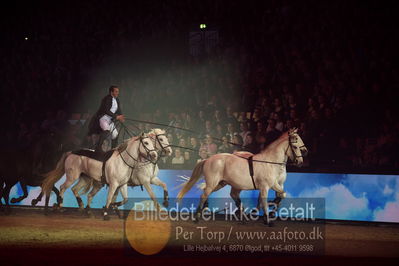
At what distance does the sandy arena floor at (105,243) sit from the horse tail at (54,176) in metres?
0.78

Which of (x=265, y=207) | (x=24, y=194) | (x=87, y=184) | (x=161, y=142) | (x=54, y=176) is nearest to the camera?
(x=265, y=207)

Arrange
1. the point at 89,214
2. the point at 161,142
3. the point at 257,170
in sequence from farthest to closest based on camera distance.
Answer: the point at 89,214 < the point at 161,142 < the point at 257,170

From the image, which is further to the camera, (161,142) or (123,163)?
(123,163)

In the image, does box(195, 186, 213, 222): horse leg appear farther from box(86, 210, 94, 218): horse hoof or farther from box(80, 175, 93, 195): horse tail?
box(80, 175, 93, 195): horse tail

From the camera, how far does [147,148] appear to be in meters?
13.9

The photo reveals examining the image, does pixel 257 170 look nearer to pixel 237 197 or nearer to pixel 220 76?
pixel 237 197

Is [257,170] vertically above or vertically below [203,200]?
above

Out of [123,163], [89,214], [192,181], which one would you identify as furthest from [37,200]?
[192,181]

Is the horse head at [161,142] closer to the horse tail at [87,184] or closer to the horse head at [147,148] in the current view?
the horse head at [147,148]

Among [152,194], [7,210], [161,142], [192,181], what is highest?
[161,142]

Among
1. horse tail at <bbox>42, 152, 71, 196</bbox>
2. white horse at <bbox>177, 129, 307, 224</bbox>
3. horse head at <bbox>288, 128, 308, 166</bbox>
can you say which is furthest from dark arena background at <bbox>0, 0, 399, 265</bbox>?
horse head at <bbox>288, 128, 308, 166</bbox>

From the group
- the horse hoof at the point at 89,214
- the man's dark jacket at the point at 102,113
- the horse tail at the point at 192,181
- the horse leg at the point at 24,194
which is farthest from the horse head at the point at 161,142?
the horse leg at the point at 24,194

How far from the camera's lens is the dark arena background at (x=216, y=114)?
11.3m

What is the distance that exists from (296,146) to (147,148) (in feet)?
11.5
